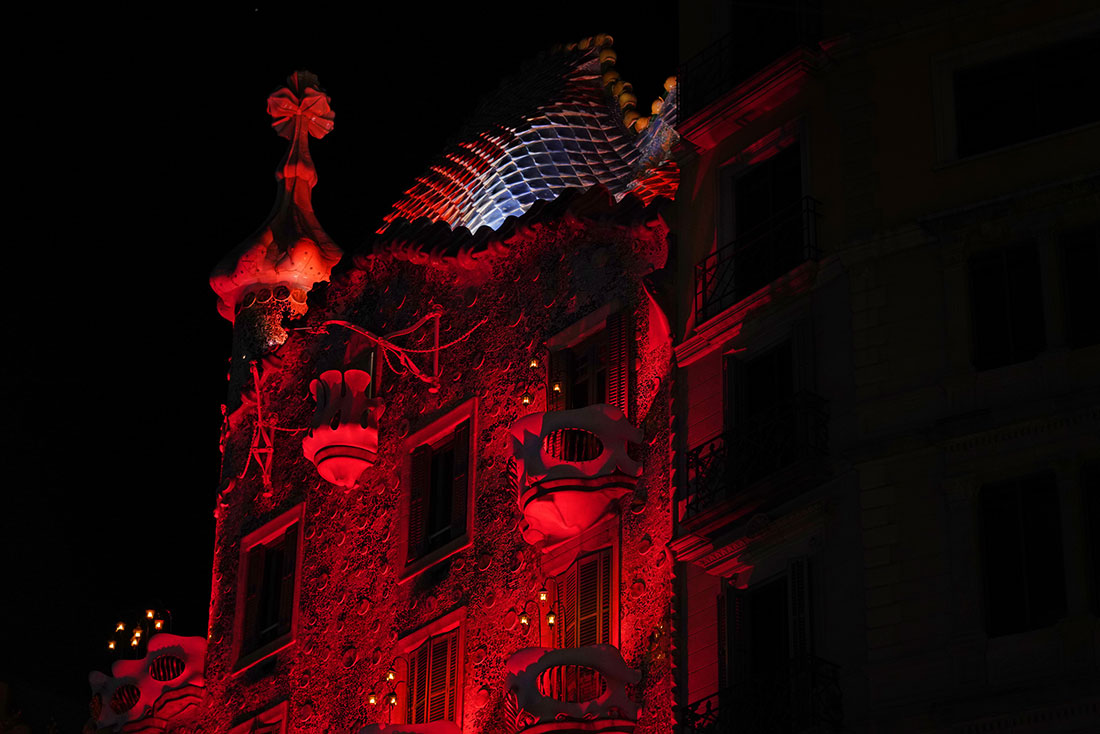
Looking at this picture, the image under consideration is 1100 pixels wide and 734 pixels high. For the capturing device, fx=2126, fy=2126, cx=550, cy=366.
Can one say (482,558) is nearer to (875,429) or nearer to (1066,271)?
(875,429)

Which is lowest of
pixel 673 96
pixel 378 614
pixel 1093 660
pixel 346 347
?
pixel 1093 660

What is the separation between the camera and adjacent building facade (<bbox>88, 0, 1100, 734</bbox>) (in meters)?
21.8

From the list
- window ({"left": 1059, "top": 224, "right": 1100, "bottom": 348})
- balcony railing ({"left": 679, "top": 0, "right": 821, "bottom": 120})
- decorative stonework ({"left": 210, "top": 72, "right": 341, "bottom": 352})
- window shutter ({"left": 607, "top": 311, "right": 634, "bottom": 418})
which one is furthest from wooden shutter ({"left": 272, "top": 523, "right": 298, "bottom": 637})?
window ({"left": 1059, "top": 224, "right": 1100, "bottom": 348})

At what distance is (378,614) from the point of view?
29375 mm

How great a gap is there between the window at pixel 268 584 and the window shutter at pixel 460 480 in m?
3.78

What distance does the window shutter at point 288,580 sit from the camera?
3152cm

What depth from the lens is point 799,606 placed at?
22922mm

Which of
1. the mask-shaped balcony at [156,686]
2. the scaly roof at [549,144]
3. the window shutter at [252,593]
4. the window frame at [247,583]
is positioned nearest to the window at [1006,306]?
the scaly roof at [549,144]

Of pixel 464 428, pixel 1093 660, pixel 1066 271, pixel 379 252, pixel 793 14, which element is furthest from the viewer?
pixel 379 252

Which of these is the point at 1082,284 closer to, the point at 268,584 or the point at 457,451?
the point at 457,451

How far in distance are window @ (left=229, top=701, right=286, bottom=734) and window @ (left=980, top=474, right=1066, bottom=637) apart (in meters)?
12.4

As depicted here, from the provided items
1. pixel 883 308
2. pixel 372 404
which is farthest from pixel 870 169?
pixel 372 404

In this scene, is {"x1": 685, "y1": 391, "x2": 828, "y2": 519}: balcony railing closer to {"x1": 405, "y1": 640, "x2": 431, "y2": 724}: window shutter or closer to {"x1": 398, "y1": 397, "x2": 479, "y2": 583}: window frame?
{"x1": 398, "y1": 397, "x2": 479, "y2": 583}: window frame

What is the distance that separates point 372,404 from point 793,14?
8.45 meters
